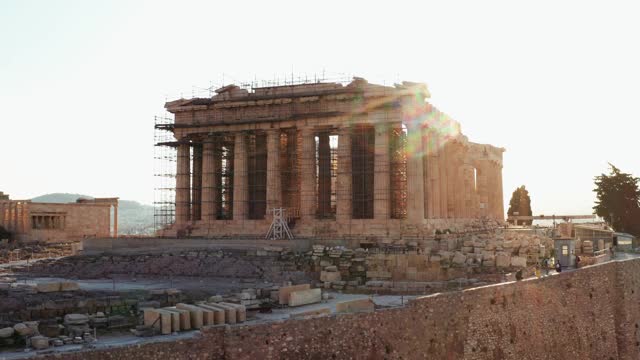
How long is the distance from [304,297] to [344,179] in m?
18.8

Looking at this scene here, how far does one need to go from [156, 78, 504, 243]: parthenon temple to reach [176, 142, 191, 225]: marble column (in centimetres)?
7

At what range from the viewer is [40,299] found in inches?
963

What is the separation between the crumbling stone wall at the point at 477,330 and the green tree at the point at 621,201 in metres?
27.3

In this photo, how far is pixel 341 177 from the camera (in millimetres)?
42219

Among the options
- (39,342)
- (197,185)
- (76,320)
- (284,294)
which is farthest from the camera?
(197,185)

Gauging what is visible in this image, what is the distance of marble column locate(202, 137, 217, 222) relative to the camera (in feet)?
152

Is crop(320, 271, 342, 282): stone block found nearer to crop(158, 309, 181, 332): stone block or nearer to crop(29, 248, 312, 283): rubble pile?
crop(29, 248, 312, 283): rubble pile

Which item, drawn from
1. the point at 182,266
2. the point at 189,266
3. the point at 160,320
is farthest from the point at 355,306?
the point at 182,266

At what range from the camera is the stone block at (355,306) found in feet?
67.8

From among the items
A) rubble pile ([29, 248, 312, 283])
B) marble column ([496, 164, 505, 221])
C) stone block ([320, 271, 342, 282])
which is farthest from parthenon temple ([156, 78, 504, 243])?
marble column ([496, 164, 505, 221])

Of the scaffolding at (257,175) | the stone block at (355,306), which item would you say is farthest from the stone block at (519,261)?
the scaffolding at (257,175)

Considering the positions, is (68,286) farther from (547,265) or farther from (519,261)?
(547,265)

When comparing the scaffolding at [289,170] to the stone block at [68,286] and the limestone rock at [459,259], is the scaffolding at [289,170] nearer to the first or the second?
the limestone rock at [459,259]

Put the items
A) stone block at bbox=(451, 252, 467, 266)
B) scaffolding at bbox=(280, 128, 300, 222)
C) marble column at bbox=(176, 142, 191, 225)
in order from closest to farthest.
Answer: stone block at bbox=(451, 252, 467, 266) < scaffolding at bbox=(280, 128, 300, 222) < marble column at bbox=(176, 142, 191, 225)
